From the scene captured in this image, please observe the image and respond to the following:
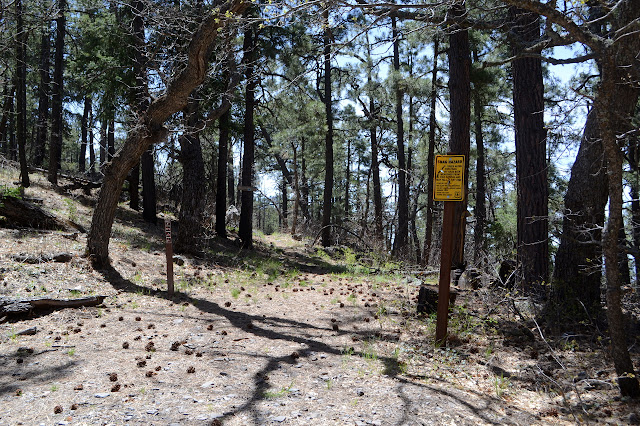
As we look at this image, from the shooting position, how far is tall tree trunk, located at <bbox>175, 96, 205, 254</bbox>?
11.0 m

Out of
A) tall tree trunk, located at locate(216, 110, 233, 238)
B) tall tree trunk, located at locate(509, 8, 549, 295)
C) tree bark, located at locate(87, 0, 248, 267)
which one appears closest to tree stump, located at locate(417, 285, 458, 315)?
tall tree trunk, located at locate(509, 8, 549, 295)

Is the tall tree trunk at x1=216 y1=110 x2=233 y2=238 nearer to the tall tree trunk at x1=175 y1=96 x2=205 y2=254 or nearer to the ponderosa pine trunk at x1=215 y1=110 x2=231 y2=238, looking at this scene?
the ponderosa pine trunk at x1=215 y1=110 x2=231 y2=238

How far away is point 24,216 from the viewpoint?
9.69 m

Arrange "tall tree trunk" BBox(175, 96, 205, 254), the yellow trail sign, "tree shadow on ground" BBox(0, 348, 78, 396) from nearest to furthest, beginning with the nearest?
"tree shadow on ground" BBox(0, 348, 78, 396)
the yellow trail sign
"tall tree trunk" BBox(175, 96, 205, 254)

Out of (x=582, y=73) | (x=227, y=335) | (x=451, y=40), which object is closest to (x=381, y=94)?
(x=582, y=73)

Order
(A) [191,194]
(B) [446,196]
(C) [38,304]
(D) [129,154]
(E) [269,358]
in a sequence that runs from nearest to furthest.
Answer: (E) [269,358], (B) [446,196], (C) [38,304], (D) [129,154], (A) [191,194]

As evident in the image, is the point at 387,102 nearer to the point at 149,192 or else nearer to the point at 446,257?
the point at 149,192

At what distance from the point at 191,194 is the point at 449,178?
732 centimetres

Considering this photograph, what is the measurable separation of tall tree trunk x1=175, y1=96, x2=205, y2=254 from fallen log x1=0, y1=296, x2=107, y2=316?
4350mm

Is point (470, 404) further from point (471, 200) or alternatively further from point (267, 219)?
point (267, 219)

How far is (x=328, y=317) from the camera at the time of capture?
7.03 m

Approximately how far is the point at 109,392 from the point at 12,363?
152cm

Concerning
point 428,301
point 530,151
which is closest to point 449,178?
point 428,301

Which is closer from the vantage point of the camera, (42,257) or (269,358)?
(269,358)
